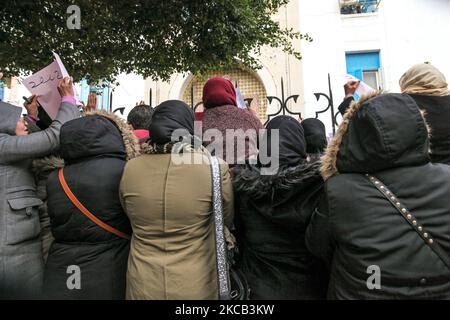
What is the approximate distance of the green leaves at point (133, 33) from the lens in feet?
13.4

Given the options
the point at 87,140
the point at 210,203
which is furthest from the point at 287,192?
the point at 87,140

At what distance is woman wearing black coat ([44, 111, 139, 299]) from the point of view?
1941 mm

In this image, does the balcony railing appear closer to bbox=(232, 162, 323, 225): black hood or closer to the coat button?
bbox=(232, 162, 323, 225): black hood

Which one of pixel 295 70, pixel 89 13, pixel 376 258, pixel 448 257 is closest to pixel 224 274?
pixel 376 258

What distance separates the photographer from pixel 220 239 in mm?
1882

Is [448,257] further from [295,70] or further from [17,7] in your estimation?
[295,70]

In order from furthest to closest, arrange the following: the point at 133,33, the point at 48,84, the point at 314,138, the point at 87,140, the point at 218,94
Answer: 1. the point at 133,33
2. the point at 314,138
3. the point at 218,94
4. the point at 48,84
5. the point at 87,140

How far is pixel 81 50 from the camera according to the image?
15.5 feet

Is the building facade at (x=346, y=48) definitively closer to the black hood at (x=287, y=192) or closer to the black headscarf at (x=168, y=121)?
the black headscarf at (x=168, y=121)

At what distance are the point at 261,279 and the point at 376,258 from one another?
0.77m

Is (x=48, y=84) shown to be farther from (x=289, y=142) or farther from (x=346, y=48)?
(x=346, y=48)

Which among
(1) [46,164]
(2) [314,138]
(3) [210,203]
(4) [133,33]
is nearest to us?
(3) [210,203]

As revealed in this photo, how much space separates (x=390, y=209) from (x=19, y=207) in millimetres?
2111

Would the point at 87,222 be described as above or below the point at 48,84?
below
